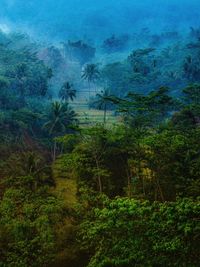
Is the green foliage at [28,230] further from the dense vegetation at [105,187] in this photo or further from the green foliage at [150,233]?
the green foliage at [150,233]

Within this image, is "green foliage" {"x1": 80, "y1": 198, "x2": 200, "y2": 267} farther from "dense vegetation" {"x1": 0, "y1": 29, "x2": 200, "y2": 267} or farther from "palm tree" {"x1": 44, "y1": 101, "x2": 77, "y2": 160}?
"palm tree" {"x1": 44, "y1": 101, "x2": 77, "y2": 160}

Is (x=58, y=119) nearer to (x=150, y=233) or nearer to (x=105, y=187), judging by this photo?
(x=105, y=187)

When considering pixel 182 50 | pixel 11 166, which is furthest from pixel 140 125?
pixel 182 50

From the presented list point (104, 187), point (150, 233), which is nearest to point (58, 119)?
point (104, 187)

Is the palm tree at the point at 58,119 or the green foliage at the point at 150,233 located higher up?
the palm tree at the point at 58,119

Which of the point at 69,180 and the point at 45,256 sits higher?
the point at 69,180

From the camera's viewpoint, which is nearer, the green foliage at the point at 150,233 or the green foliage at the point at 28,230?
the green foliage at the point at 150,233

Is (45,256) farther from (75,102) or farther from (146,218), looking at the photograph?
(75,102)

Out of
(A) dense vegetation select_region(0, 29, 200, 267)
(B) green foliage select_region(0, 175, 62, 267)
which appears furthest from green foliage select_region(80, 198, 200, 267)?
(B) green foliage select_region(0, 175, 62, 267)

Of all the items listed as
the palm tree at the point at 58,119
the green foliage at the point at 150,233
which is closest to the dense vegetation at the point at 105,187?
the green foliage at the point at 150,233

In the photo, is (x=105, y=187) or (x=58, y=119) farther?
(x=58, y=119)

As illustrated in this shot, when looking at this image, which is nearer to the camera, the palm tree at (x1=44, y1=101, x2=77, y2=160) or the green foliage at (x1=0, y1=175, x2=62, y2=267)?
the green foliage at (x1=0, y1=175, x2=62, y2=267)
